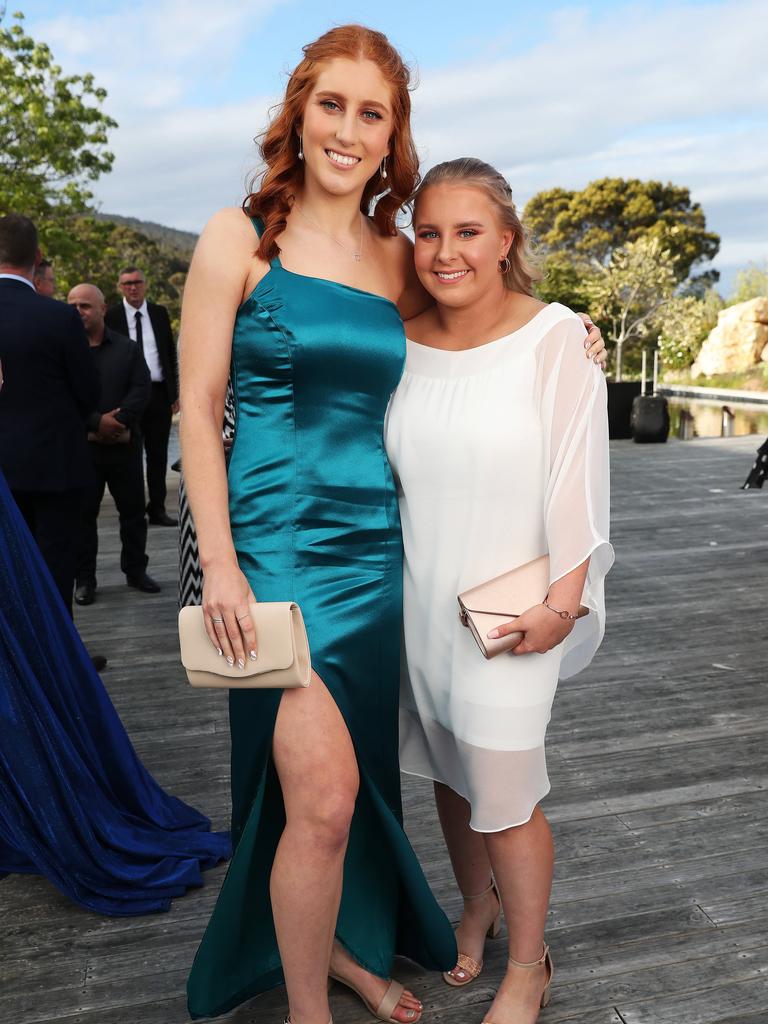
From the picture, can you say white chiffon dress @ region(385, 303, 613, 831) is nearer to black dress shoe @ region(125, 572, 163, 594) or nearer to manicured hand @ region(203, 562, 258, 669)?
manicured hand @ region(203, 562, 258, 669)

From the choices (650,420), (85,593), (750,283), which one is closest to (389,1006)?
(85,593)

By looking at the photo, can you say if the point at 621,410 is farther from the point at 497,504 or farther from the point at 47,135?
the point at 497,504

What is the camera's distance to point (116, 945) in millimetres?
2373

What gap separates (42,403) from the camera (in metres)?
4.20

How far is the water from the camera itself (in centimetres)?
1622

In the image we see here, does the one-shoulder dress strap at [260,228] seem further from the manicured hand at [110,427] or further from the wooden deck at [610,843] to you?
the manicured hand at [110,427]

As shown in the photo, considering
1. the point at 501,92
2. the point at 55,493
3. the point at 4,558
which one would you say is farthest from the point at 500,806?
the point at 501,92

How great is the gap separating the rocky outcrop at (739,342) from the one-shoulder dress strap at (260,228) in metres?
32.3

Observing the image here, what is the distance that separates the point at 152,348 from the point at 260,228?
5.71m

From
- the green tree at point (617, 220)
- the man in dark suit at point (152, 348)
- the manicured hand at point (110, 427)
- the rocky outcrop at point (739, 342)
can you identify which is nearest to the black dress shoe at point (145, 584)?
the manicured hand at point (110, 427)

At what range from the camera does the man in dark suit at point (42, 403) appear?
4.01m

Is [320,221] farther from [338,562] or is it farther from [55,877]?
[55,877]

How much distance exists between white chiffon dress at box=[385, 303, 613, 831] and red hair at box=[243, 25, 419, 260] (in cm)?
37

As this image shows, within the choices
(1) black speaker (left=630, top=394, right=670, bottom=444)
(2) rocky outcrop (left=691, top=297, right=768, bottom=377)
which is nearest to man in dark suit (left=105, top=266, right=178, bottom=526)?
(1) black speaker (left=630, top=394, right=670, bottom=444)
